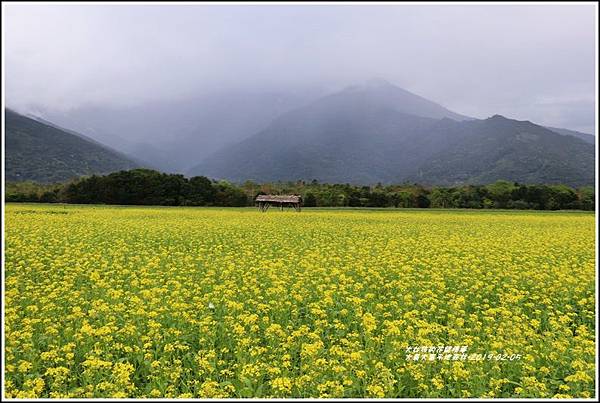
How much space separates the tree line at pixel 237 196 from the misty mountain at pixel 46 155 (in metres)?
68.6

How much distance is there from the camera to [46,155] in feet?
453

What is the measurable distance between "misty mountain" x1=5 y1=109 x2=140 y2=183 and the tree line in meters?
68.6

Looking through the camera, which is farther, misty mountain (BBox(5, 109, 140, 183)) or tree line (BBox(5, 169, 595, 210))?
misty mountain (BBox(5, 109, 140, 183))

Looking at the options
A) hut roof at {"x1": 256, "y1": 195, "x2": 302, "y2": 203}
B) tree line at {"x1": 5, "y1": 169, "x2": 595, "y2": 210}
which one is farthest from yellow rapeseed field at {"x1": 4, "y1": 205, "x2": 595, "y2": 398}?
tree line at {"x1": 5, "y1": 169, "x2": 595, "y2": 210}

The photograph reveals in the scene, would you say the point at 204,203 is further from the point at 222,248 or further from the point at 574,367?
the point at 574,367

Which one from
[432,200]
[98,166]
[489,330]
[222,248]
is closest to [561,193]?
[432,200]

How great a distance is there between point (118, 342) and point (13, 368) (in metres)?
1.39

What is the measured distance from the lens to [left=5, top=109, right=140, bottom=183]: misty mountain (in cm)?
12356

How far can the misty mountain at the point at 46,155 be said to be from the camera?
405ft

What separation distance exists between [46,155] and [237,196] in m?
105

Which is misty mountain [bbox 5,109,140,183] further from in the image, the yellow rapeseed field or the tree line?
the yellow rapeseed field

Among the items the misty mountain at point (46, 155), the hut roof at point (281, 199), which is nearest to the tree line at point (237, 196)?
the hut roof at point (281, 199)

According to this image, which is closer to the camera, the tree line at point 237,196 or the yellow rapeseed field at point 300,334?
the yellow rapeseed field at point 300,334

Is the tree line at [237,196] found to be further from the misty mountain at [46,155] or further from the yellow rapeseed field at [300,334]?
the misty mountain at [46,155]
